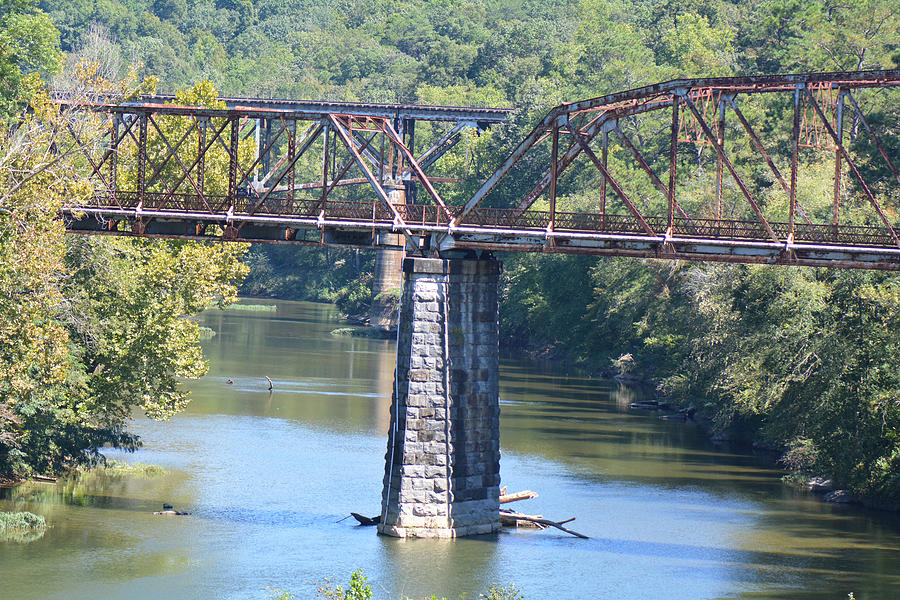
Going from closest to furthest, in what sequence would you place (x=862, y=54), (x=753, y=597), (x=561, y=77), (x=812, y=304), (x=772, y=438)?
(x=753, y=597) → (x=812, y=304) → (x=772, y=438) → (x=862, y=54) → (x=561, y=77)

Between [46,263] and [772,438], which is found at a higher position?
[46,263]

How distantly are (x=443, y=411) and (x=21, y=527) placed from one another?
1266 cm

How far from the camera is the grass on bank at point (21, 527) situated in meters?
41.0

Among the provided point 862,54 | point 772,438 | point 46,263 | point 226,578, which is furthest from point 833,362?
point 862,54

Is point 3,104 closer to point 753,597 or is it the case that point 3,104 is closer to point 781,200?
point 781,200

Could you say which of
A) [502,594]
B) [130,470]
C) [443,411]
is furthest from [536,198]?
[130,470]

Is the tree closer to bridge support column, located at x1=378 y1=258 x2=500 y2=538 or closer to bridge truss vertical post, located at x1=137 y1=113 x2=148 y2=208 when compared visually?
bridge truss vertical post, located at x1=137 y1=113 x2=148 y2=208

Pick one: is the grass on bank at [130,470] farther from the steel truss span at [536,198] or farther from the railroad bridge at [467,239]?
the railroad bridge at [467,239]

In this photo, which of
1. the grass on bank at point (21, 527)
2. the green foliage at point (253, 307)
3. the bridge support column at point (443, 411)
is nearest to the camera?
the grass on bank at point (21, 527)

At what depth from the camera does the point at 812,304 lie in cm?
5272

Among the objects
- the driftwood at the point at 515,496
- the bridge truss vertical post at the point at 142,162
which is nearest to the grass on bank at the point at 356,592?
the driftwood at the point at 515,496

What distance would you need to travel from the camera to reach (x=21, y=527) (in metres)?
41.8

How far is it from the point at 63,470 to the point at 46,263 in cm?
1399

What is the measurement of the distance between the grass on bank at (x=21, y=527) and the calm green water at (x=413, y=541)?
1.48 feet
